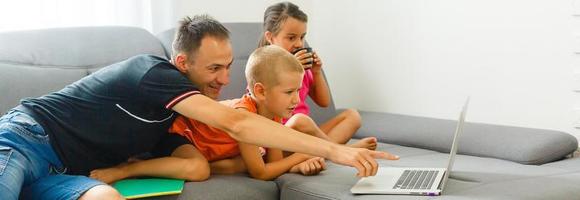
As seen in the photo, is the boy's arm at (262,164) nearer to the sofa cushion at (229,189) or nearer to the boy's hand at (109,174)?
the sofa cushion at (229,189)

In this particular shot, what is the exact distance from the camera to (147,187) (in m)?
2.01

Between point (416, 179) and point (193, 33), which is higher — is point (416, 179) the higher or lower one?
the lower one

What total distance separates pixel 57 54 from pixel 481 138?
146cm

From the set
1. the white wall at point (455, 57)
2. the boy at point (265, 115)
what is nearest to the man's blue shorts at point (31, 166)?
the boy at point (265, 115)

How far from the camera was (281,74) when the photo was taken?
223 centimetres

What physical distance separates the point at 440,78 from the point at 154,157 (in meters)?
1.47

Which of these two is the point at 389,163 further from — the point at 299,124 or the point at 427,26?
the point at 427,26

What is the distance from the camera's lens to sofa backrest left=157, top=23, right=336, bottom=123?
2.87 metres

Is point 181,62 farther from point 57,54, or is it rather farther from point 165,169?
point 57,54

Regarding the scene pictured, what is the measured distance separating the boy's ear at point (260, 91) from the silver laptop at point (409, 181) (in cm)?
41

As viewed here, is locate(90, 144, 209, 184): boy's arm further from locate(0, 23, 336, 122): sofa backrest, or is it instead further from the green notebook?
locate(0, 23, 336, 122): sofa backrest

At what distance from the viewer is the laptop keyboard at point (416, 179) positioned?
195 centimetres

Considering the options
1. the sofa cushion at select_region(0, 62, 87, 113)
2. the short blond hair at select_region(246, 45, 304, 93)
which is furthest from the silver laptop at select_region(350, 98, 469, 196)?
the sofa cushion at select_region(0, 62, 87, 113)

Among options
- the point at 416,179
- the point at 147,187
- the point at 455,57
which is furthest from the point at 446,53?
the point at 147,187
